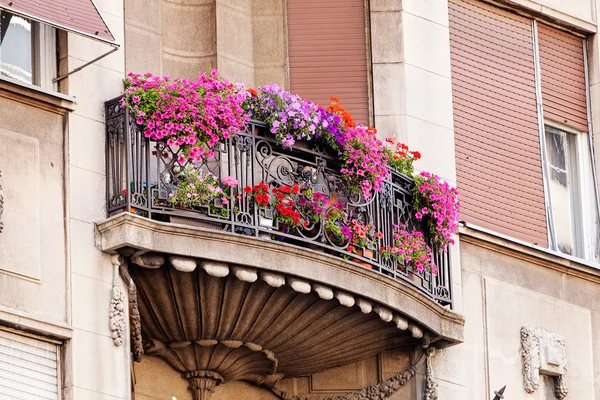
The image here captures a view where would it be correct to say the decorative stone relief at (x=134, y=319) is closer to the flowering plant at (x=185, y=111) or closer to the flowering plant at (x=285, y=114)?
the flowering plant at (x=185, y=111)

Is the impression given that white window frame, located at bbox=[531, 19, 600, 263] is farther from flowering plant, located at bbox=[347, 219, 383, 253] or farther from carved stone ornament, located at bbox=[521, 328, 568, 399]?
flowering plant, located at bbox=[347, 219, 383, 253]

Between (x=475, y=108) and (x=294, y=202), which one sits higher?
(x=475, y=108)

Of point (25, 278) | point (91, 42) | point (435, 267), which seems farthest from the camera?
point (435, 267)

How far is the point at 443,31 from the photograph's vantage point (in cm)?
2389

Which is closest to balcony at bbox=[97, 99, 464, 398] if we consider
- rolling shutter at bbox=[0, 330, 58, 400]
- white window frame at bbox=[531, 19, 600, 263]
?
rolling shutter at bbox=[0, 330, 58, 400]

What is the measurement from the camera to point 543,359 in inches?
930

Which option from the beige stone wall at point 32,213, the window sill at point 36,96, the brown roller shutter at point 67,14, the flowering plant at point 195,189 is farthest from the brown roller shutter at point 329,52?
the beige stone wall at point 32,213

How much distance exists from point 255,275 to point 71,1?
9.53 ft

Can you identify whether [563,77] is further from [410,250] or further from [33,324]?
[33,324]

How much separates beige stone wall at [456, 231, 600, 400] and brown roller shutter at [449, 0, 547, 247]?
1.22ft

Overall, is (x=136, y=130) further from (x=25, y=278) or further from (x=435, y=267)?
(x=435, y=267)

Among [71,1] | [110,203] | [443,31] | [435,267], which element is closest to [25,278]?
[110,203]

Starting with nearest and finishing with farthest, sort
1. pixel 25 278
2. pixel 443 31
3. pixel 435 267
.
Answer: pixel 25 278, pixel 435 267, pixel 443 31

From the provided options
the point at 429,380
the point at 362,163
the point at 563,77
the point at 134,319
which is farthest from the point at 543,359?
the point at 134,319
